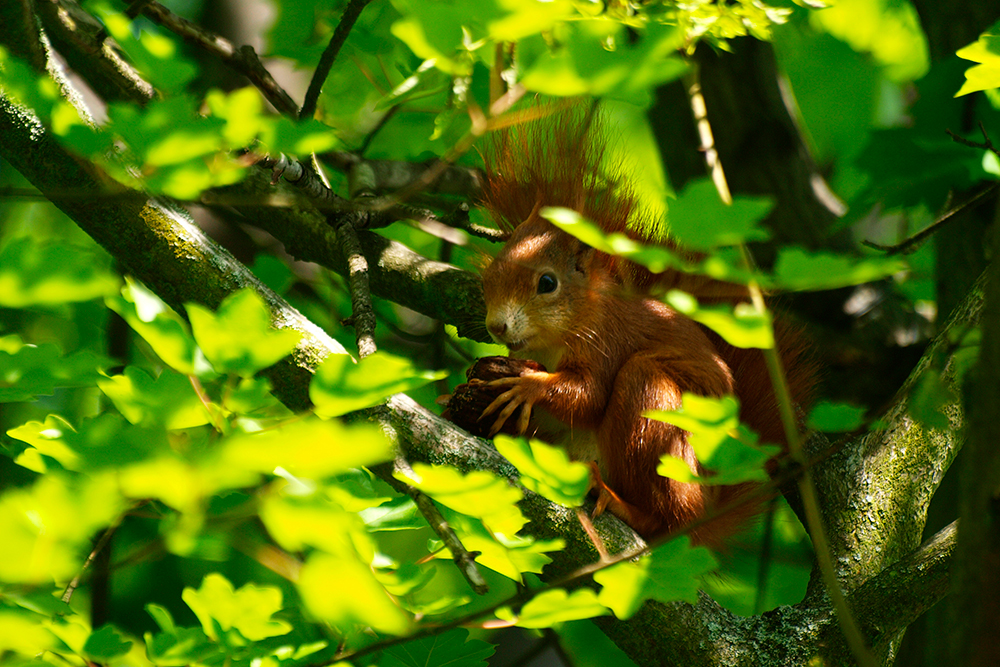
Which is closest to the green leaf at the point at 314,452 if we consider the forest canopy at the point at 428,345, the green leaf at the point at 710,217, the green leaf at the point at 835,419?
the forest canopy at the point at 428,345

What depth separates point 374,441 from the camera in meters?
0.43

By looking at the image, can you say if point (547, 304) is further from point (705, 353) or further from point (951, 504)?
point (951, 504)

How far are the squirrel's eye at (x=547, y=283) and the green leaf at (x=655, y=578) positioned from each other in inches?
26.9

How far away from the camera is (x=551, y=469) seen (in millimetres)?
686

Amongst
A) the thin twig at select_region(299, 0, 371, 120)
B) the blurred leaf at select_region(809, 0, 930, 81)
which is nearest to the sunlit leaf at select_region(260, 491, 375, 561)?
the thin twig at select_region(299, 0, 371, 120)

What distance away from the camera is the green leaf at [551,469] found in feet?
2.25

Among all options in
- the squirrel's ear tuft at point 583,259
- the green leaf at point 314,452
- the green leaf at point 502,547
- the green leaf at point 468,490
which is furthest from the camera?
the squirrel's ear tuft at point 583,259

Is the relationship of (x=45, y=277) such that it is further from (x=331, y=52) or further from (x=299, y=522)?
(x=331, y=52)

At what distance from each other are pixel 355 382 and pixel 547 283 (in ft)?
2.79

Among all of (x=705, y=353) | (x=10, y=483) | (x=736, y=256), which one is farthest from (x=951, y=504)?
(x=10, y=483)

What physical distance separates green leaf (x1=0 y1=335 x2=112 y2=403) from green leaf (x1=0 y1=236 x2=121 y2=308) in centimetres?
13

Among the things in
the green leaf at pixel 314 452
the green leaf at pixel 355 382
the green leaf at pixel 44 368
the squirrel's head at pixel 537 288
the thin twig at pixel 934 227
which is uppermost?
the green leaf at pixel 314 452

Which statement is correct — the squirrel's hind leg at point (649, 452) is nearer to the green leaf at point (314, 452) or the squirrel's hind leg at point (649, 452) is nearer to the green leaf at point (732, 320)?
the green leaf at point (732, 320)

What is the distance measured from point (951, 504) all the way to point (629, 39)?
1167mm
